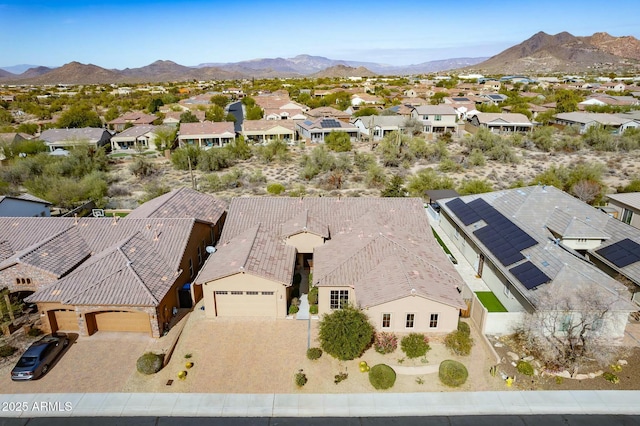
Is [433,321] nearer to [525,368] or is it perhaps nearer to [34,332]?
[525,368]

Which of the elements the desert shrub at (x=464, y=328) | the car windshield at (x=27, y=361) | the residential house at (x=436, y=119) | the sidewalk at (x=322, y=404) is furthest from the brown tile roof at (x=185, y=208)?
the residential house at (x=436, y=119)

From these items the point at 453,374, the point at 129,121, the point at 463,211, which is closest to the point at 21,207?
the point at 453,374

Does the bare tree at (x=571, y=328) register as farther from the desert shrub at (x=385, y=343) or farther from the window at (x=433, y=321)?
the desert shrub at (x=385, y=343)

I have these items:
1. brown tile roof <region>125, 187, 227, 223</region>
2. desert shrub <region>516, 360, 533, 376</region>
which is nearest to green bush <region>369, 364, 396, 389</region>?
desert shrub <region>516, 360, 533, 376</region>

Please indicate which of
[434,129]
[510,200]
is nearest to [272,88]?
[434,129]

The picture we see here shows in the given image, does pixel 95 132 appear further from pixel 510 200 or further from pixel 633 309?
pixel 633 309

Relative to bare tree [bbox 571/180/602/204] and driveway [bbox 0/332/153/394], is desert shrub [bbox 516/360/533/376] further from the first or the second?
bare tree [bbox 571/180/602/204]
